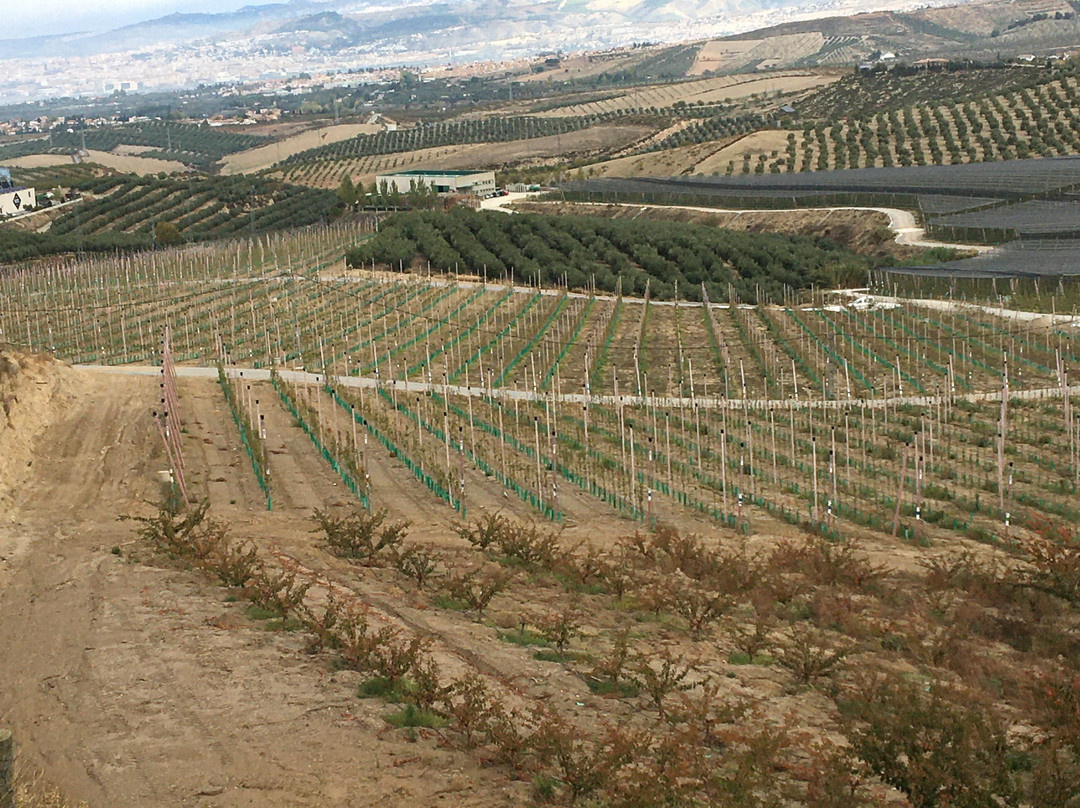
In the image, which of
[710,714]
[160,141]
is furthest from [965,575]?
[160,141]

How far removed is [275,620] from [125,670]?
5.23 feet

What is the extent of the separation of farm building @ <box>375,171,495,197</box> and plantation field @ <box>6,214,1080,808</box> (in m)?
45.2

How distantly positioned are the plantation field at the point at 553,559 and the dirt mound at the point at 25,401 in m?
0.08

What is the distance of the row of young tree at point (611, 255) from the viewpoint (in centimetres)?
4259

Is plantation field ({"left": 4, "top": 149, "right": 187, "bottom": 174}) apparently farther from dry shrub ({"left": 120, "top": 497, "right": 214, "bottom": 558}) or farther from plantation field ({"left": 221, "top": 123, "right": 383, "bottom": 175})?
dry shrub ({"left": 120, "top": 497, "right": 214, "bottom": 558})

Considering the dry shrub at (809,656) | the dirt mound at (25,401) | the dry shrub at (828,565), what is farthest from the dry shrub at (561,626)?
the dirt mound at (25,401)

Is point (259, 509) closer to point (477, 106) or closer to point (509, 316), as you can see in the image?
point (509, 316)

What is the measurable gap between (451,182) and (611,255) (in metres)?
35.4

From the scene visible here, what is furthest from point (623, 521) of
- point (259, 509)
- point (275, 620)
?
point (275, 620)

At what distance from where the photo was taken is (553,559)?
50.0 feet

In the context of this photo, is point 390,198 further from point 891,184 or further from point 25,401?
point 25,401

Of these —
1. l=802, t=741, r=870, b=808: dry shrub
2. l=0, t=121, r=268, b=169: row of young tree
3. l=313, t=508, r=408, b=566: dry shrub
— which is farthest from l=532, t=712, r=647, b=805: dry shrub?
l=0, t=121, r=268, b=169: row of young tree

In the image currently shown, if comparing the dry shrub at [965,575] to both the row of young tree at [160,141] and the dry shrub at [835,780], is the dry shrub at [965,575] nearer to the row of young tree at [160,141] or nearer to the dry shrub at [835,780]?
the dry shrub at [835,780]

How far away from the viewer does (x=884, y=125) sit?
7681 centimetres
